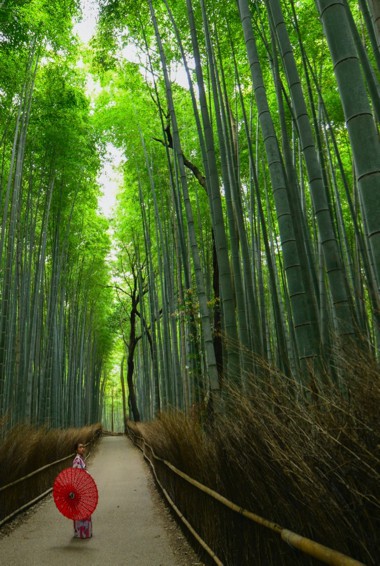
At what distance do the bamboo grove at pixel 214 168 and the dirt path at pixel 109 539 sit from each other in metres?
1.09

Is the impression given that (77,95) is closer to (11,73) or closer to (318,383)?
(11,73)

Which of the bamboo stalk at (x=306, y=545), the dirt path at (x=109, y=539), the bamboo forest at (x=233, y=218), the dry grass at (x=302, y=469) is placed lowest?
the dirt path at (x=109, y=539)

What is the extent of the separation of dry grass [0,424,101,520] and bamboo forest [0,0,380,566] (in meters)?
0.30

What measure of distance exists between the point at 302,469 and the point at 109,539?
112 inches

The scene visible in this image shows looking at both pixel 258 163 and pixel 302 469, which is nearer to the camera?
pixel 302 469

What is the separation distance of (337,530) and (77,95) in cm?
732

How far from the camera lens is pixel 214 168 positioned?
12.9 feet

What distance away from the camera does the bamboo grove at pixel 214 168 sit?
7.72ft

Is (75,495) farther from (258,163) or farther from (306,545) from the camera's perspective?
(258,163)

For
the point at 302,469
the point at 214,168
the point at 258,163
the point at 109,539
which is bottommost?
the point at 109,539

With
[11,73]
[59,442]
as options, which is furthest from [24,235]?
[59,442]

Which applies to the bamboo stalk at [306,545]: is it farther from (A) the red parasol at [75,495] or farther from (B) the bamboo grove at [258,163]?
(A) the red parasol at [75,495]

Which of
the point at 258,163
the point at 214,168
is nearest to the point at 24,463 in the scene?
the point at 214,168

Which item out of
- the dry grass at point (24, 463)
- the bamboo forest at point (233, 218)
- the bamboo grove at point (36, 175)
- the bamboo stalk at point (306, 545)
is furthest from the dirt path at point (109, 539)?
the bamboo stalk at point (306, 545)
